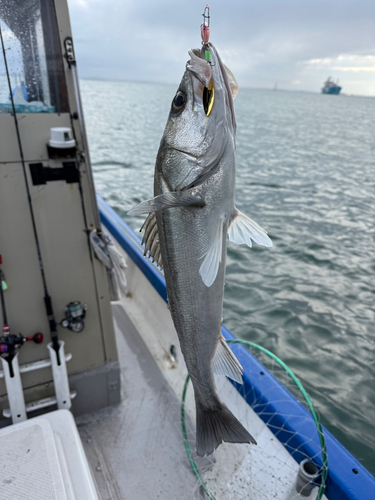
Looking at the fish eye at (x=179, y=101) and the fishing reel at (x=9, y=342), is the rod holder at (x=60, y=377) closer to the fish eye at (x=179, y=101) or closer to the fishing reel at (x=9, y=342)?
the fishing reel at (x=9, y=342)

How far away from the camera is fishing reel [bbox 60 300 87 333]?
8.02 ft

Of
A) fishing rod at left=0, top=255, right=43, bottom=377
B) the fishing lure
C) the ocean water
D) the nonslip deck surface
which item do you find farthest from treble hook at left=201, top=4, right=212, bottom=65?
the ocean water

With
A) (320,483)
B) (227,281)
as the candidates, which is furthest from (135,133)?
(320,483)

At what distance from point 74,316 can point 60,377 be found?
19.3 inches

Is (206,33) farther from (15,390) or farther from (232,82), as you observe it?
(15,390)

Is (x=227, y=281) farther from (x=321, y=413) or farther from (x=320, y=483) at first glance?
(x=320, y=483)

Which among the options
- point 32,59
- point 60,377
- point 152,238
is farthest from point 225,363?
point 32,59

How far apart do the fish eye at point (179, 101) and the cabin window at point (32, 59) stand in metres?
1.11

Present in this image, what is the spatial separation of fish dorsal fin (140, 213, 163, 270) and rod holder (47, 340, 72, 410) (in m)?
1.33

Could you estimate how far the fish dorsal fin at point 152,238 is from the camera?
1.51 m

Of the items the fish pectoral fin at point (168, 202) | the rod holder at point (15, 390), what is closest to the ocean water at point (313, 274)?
the rod holder at point (15, 390)

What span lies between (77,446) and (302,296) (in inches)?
167

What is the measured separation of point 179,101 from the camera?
135cm

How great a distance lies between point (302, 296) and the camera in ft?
17.7
